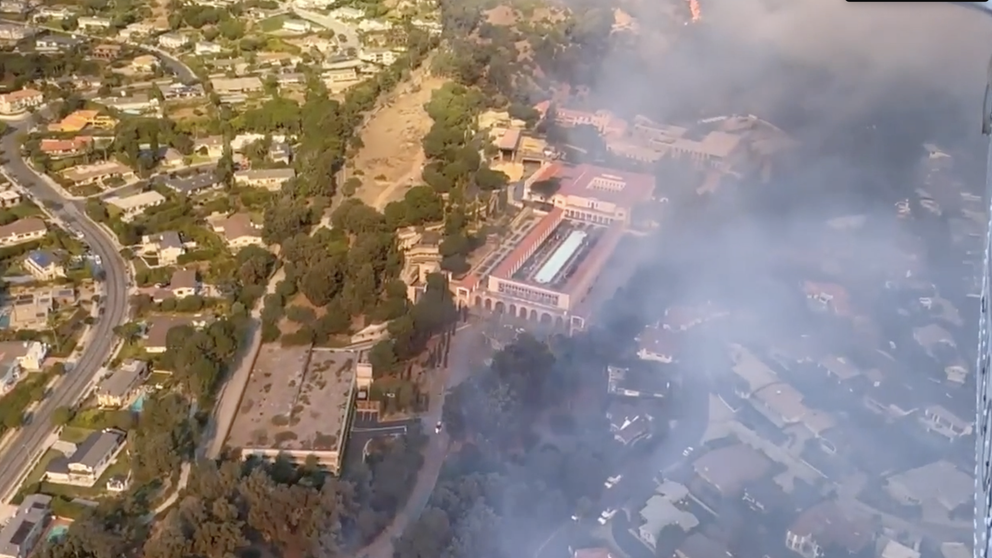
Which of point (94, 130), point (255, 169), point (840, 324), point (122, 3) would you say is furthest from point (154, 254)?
point (122, 3)

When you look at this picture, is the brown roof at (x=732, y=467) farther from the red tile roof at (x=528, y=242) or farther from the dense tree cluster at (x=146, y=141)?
the dense tree cluster at (x=146, y=141)

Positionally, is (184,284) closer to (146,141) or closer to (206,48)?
(146,141)

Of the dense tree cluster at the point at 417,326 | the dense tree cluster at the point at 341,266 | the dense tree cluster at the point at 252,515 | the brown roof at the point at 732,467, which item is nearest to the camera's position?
the dense tree cluster at the point at 252,515


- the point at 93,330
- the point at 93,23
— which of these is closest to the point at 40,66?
the point at 93,23

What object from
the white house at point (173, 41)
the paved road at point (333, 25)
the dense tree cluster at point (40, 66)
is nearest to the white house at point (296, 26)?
the paved road at point (333, 25)

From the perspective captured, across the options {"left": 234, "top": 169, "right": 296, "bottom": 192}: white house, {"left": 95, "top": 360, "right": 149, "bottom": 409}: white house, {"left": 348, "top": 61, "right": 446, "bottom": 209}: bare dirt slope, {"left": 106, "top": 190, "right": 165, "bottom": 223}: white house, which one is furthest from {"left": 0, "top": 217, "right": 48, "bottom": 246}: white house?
{"left": 348, "top": 61, "right": 446, "bottom": 209}: bare dirt slope

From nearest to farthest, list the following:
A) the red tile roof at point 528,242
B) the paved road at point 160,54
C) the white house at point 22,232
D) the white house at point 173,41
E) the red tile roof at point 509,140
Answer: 1. the red tile roof at point 528,242
2. the white house at point 22,232
3. the red tile roof at point 509,140
4. the paved road at point 160,54
5. the white house at point 173,41
